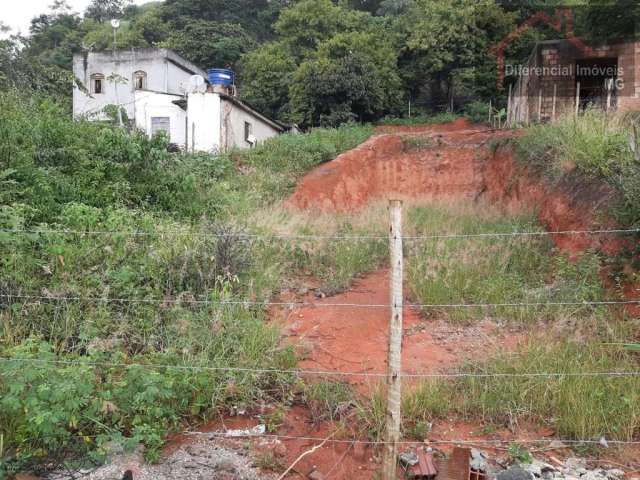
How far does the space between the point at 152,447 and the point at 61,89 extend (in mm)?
10097

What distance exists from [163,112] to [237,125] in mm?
4103

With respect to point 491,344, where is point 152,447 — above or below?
below

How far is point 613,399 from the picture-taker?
392 cm

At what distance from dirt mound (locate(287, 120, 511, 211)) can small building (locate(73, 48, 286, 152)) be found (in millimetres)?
4713

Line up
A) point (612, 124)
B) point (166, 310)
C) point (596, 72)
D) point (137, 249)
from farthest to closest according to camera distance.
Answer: point (596, 72) → point (612, 124) → point (137, 249) → point (166, 310)

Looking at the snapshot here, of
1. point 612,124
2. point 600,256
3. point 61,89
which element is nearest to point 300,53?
point 61,89

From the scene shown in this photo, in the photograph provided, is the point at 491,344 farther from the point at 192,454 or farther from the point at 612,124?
the point at 612,124

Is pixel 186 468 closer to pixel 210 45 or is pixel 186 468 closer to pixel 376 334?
pixel 376 334

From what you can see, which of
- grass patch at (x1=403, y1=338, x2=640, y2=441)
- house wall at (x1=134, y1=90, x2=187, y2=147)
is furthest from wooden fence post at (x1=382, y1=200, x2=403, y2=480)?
house wall at (x1=134, y1=90, x2=187, y2=147)

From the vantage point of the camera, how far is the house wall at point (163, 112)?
2248 cm

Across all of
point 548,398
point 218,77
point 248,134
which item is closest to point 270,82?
point 218,77

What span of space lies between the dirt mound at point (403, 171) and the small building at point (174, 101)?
4713 mm

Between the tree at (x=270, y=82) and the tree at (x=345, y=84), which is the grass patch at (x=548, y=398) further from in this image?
the tree at (x=270, y=82)

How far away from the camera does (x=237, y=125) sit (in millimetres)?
20859
